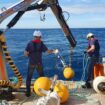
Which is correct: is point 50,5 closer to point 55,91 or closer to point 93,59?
point 93,59

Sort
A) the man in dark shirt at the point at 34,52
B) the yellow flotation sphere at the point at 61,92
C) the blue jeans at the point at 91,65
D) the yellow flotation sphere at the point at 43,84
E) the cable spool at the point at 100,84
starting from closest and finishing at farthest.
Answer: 1. the yellow flotation sphere at the point at 61,92
2. the yellow flotation sphere at the point at 43,84
3. the cable spool at the point at 100,84
4. the man in dark shirt at the point at 34,52
5. the blue jeans at the point at 91,65

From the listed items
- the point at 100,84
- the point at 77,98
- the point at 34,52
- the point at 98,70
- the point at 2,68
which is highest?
the point at 34,52

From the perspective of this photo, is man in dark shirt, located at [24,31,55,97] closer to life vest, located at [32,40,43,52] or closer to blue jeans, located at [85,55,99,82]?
life vest, located at [32,40,43,52]

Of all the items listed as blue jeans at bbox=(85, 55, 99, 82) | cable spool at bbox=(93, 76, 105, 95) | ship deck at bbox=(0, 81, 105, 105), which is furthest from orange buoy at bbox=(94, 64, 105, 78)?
cable spool at bbox=(93, 76, 105, 95)

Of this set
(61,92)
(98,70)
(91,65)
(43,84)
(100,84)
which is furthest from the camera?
(91,65)

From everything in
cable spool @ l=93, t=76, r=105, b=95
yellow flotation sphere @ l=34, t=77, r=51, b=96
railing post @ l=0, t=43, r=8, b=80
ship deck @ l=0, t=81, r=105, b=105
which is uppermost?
railing post @ l=0, t=43, r=8, b=80

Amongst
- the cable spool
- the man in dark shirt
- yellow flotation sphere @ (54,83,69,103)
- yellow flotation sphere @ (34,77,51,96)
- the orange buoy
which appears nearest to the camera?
yellow flotation sphere @ (54,83,69,103)

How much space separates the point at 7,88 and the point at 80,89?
257 cm

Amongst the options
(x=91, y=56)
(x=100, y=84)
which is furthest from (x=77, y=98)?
(x=91, y=56)

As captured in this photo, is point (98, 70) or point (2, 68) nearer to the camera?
point (2, 68)

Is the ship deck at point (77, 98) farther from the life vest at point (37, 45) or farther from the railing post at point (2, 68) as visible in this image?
the life vest at point (37, 45)

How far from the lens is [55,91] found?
12031mm

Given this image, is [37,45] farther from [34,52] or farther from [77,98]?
[77,98]

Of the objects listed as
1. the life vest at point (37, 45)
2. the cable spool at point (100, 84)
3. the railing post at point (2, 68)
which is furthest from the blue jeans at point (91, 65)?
the railing post at point (2, 68)
